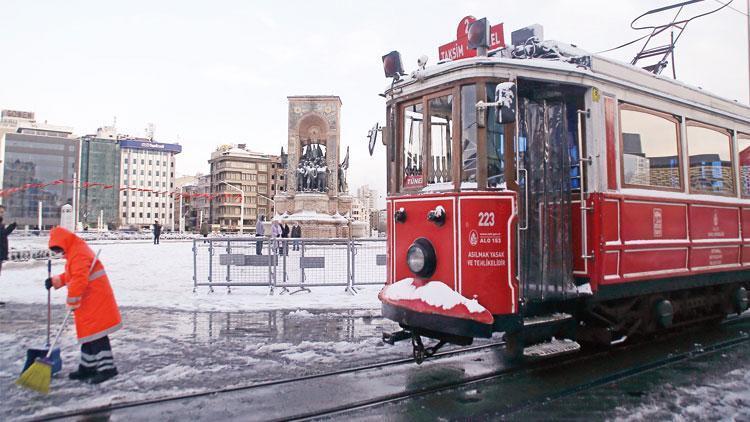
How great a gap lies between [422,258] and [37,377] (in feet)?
13.2

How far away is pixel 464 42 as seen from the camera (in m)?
6.50

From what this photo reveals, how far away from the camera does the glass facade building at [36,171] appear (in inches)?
4050

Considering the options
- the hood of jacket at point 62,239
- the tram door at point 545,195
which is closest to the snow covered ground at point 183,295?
the hood of jacket at point 62,239

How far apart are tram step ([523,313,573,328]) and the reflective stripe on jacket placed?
14.9 feet

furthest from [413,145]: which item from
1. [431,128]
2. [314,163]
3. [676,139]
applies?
[314,163]

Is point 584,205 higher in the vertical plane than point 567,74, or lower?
lower

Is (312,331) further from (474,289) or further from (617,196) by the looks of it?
(617,196)

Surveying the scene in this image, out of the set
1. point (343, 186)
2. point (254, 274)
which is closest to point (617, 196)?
point (254, 274)

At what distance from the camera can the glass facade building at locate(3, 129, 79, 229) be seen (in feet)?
338

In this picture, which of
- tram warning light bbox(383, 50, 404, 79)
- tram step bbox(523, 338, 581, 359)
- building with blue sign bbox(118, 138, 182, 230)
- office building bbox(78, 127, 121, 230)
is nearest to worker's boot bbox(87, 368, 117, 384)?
tram warning light bbox(383, 50, 404, 79)

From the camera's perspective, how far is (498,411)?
481cm

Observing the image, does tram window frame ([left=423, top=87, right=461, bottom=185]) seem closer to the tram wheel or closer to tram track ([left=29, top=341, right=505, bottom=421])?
the tram wheel

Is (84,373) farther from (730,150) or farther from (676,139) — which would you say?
(730,150)

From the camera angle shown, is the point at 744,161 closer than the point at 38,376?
No
